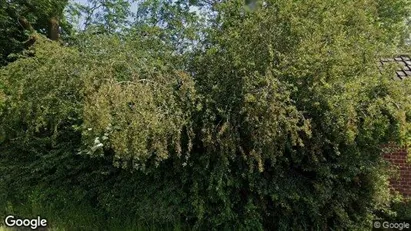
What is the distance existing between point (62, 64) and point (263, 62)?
3.25m

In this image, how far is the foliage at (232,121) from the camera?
4496mm

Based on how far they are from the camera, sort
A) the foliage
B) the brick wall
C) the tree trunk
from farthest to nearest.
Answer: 1. the tree trunk
2. the brick wall
3. the foliage

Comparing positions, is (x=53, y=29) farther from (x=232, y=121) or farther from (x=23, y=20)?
(x=232, y=121)

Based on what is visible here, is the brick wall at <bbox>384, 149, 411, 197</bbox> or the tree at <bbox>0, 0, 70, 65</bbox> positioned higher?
the tree at <bbox>0, 0, 70, 65</bbox>

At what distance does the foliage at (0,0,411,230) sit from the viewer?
4496mm

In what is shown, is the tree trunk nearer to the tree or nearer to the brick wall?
the tree

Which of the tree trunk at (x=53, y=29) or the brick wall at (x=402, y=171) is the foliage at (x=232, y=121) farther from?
the tree trunk at (x=53, y=29)


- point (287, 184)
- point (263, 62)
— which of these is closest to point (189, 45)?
point (263, 62)

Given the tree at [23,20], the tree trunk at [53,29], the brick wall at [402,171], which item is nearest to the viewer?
the brick wall at [402,171]

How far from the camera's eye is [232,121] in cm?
469

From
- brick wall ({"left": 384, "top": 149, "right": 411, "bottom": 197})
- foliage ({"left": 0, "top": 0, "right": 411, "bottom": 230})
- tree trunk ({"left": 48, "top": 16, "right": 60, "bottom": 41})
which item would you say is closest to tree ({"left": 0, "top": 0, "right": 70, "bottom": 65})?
tree trunk ({"left": 48, "top": 16, "right": 60, "bottom": 41})

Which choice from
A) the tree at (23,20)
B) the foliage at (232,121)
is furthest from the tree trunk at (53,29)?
the foliage at (232,121)

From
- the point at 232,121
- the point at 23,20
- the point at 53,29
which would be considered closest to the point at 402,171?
the point at 232,121

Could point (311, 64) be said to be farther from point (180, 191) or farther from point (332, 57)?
point (180, 191)
